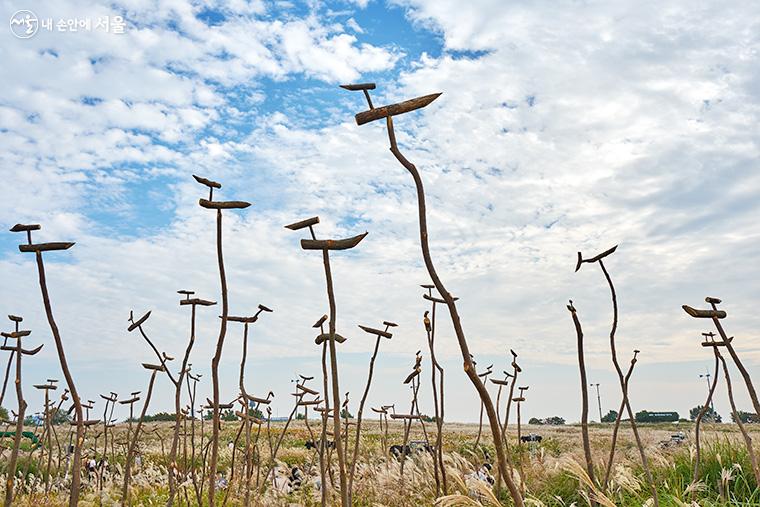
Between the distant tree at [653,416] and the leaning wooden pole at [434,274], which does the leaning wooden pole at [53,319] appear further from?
the distant tree at [653,416]

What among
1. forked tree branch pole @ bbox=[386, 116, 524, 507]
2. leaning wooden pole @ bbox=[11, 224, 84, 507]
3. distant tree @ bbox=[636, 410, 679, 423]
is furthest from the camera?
distant tree @ bbox=[636, 410, 679, 423]

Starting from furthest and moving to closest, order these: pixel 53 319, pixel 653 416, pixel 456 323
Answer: pixel 653 416, pixel 53 319, pixel 456 323

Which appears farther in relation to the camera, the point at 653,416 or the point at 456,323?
the point at 653,416

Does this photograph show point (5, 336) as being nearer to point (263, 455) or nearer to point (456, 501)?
point (456, 501)

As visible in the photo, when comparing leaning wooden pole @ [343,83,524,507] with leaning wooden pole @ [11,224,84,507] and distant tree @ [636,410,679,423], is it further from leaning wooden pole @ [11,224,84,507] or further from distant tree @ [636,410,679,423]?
distant tree @ [636,410,679,423]

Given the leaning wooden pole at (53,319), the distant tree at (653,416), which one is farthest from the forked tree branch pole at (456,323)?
the distant tree at (653,416)

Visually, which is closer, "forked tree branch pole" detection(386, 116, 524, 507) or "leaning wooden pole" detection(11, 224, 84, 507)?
"forked tree branch pole" detection(386, 116, 524, 507)

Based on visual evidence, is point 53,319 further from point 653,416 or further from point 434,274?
point 653,416

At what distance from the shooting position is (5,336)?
16.2ft

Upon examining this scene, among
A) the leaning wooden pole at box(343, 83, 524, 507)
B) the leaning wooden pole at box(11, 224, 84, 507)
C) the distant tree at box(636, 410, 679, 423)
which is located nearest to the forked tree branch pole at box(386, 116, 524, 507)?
the leaning wooden pole at box(343, 83, 524, 507)

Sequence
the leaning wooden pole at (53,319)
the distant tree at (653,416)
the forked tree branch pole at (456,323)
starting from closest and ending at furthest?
the forked tree branch pole at (456,323) → the leaning wooden pole at (53,319) → the distant tree at (653,416)

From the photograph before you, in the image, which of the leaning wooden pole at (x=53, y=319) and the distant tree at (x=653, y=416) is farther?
the distant tree at (x=653, y=416)

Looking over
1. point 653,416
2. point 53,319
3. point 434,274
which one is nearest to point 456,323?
point 434,274

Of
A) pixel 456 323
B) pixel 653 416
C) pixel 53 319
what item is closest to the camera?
pixel 456 323
